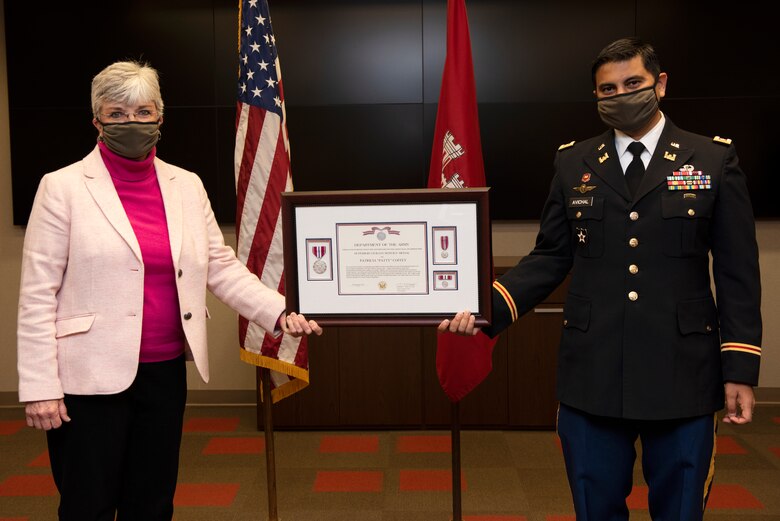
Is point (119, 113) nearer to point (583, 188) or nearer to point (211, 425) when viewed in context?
point (583, 188)

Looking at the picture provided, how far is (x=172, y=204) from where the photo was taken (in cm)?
201

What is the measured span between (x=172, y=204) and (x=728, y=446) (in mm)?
3334

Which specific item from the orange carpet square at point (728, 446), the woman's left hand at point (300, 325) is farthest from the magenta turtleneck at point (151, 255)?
the orange carpet square at point (728, 446)

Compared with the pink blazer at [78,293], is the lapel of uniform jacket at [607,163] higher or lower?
higher

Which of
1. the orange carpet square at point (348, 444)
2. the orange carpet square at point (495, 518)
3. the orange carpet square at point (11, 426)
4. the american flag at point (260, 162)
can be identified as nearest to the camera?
the american flag at point (260, 162)

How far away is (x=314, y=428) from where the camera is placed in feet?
14.4

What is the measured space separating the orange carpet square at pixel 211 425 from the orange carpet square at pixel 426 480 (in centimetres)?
129

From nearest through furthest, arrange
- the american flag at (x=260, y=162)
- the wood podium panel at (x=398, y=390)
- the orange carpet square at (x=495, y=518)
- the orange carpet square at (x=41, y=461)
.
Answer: the american flag at (x=260, y=162)
the orange carpet square at (x=495, y=518)
the orange carpet square at (x=41, y=461)
the wood podium panel at (x=398, y=390)

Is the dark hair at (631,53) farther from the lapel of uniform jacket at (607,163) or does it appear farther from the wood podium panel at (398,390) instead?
the wood podium panel at (398,390)

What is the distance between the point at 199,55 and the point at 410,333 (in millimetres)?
2144

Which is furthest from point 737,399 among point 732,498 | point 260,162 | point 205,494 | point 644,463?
point 205,494

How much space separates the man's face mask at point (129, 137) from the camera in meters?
1.93

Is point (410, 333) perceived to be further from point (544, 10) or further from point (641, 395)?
point (641, 395)

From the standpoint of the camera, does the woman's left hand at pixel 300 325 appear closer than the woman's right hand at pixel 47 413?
No
